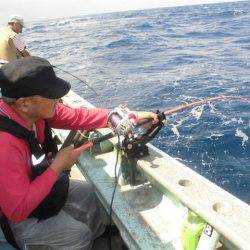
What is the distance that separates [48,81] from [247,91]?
7.02 metres

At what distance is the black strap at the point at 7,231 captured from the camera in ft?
6.97

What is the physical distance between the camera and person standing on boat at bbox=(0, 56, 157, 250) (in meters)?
1.90

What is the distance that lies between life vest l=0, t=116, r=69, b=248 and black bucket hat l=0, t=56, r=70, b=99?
20 centimetres

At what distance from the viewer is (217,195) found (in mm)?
2098

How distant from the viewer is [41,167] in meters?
2.17

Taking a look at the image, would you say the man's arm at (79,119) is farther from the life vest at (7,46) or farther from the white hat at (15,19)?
the white hat at (15,19)

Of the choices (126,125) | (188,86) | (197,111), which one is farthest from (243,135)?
(126,125)

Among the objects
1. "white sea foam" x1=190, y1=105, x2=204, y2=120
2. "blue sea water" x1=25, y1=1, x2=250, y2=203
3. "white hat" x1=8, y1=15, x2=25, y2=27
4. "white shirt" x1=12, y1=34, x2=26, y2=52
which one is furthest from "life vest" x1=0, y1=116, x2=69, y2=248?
"white sea foam" x1=190, y1=105, x2=204, y2=120

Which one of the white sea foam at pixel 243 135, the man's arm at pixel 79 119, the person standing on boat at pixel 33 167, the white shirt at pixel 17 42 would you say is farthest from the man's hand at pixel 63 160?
the white shirt at pixel 17 42

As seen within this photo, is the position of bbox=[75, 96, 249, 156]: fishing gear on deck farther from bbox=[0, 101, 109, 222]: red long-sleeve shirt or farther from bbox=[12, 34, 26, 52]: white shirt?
bbox=[12, 34, 26, 52]: white shirt

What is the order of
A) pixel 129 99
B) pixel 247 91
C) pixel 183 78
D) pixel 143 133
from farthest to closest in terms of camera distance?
1. pixel 183 78
2. pixel 129 99
3. pixel 247 91
4. pixel 143 133

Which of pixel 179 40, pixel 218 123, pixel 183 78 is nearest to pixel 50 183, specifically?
pixel 218 123

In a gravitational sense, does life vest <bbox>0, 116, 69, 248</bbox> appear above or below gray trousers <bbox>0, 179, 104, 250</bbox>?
above

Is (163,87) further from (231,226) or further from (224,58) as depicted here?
(231,226)
